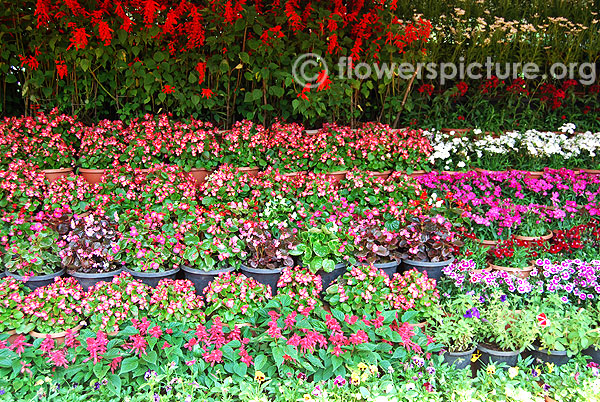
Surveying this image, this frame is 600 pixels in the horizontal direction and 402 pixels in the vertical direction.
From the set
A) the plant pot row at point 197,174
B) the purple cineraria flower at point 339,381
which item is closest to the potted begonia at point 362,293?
the purple cineraria flower at point 339,381

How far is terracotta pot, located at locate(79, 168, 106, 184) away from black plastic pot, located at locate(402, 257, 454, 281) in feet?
7.04

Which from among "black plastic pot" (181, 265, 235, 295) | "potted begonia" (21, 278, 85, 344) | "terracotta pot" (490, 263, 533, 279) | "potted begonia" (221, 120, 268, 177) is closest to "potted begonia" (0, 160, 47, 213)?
"potted begonia" (21, 278, 85, 344)

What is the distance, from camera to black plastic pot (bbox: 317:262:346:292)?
8.81ft

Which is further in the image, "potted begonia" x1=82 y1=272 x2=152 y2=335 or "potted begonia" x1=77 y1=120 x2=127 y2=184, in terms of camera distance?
"potted begonia" x1=77 y1=120 x2=127 y2=184

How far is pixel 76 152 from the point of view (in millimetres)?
3539

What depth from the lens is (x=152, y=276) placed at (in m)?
2.58

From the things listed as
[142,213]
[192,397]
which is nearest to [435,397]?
[192,397]

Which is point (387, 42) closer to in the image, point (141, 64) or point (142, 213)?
point (141, 64)

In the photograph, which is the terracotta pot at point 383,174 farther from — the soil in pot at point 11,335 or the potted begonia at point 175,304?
the soil in pot at point 11,335

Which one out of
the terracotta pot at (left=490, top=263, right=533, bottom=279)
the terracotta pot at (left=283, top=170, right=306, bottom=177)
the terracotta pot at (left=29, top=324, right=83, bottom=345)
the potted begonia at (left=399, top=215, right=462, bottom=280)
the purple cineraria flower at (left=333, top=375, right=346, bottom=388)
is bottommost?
the purple cineraria flower at (left=333, top=375, right=346, bottom=388)

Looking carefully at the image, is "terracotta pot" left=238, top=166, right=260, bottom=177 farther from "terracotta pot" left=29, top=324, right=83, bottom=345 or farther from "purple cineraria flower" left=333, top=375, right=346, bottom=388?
"purple cineraria flower" left=333, top=375, right=346, bottom=388

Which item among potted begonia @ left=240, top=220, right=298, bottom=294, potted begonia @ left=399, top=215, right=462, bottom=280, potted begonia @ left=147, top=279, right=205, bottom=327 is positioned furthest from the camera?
potted begonia @ left=399, top=215, right=462, bottom=280

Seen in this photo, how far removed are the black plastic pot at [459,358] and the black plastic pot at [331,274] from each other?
2.29 feet

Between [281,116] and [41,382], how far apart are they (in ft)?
8.59
